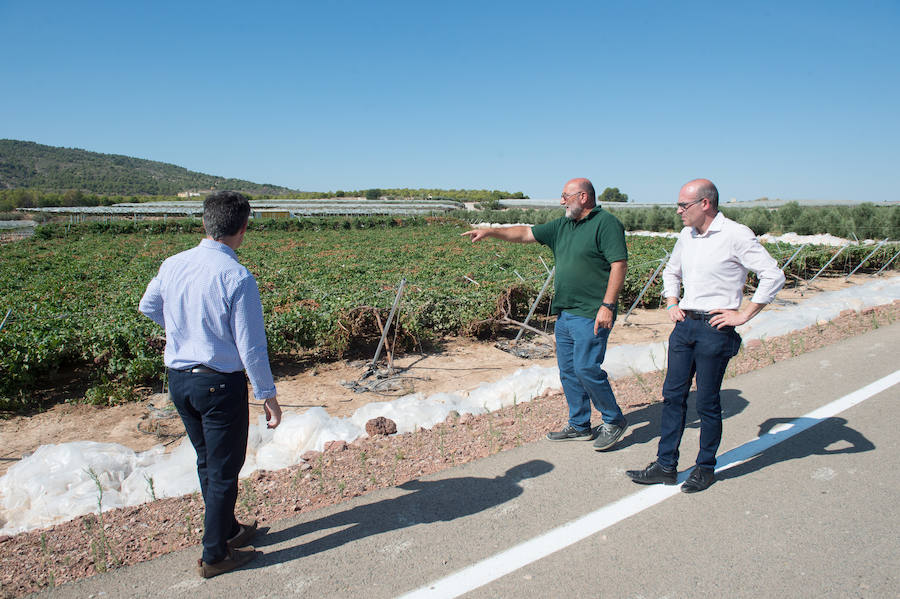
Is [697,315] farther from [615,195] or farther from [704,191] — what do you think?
[615,195]

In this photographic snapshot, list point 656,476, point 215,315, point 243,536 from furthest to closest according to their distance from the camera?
1. point 656,476
2. point 243,536
3. point 215,315

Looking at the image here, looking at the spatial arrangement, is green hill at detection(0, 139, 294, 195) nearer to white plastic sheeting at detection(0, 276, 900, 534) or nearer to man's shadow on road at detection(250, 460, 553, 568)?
white plastic sheeting at detection(0, 276, 900, 534)

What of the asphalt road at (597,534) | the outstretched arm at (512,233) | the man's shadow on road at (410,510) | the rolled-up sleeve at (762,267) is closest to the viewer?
the asphalt road at (597,534)

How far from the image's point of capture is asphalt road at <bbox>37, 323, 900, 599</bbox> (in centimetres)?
242

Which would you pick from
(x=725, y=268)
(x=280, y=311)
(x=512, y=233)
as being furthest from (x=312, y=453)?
(x=280, y=311)

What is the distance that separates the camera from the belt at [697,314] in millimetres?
Answer: 3250

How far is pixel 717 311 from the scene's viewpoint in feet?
10.5

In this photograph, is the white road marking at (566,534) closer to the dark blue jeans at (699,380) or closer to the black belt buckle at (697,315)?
the dark blue jeans at (699,380)

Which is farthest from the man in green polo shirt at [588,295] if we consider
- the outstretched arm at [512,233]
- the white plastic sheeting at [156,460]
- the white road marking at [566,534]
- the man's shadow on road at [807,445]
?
the white plastic sheeting at [156,460]

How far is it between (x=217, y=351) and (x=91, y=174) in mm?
152002

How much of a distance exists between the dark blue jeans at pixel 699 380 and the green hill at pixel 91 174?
12835 cm

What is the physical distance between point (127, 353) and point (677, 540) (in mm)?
6645

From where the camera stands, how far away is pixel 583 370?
391cm

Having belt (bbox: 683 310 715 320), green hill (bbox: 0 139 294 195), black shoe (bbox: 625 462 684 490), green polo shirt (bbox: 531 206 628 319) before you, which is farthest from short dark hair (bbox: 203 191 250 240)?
green hill (bbox: 0 139 294 195)
